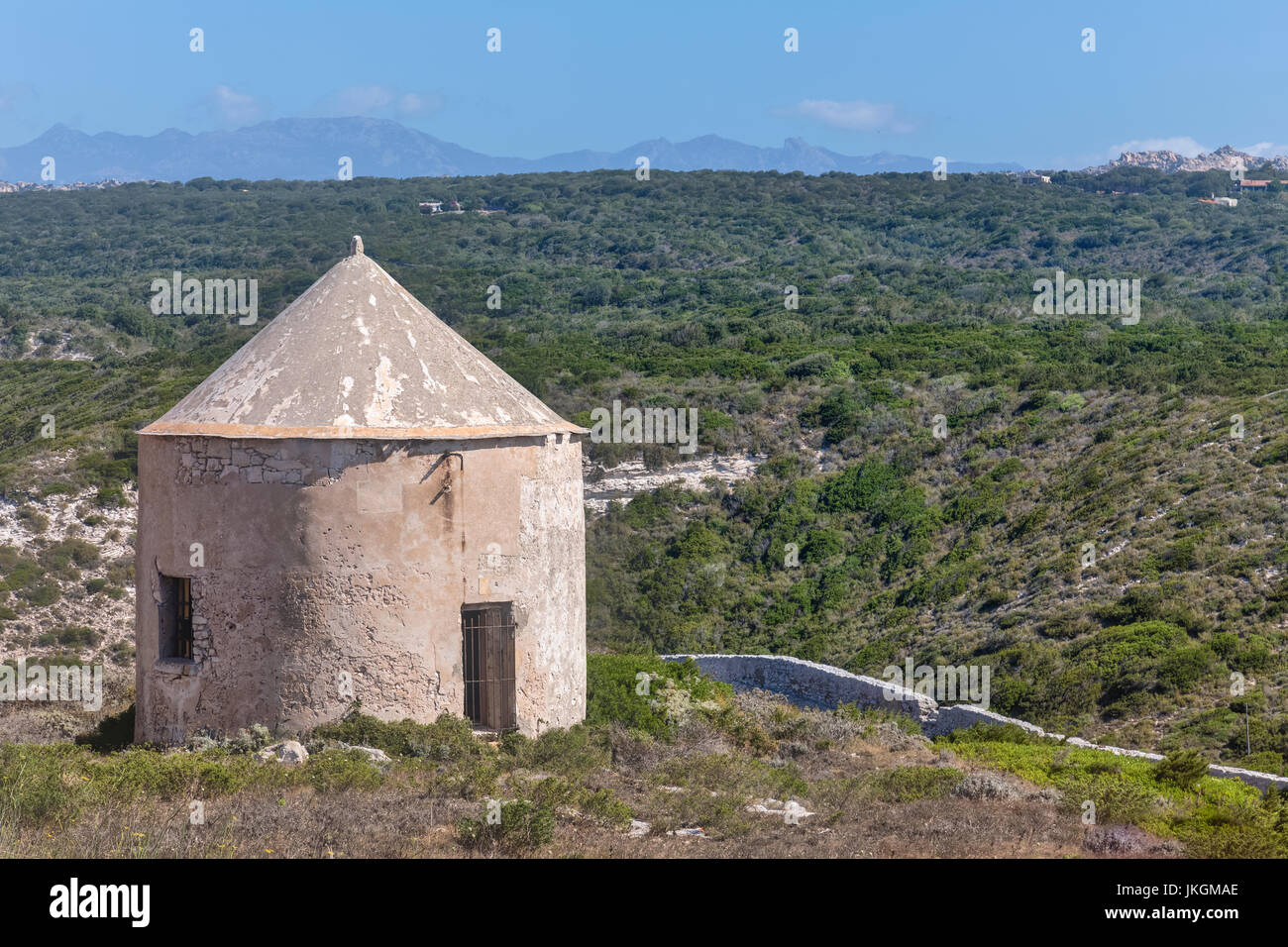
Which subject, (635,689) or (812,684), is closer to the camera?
(635,689)

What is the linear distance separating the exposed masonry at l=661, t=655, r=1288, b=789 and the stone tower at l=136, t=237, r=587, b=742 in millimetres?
6977

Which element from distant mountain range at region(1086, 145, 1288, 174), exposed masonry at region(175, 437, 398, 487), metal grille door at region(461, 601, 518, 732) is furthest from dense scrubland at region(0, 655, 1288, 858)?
distant mountain range at region(1086, 145, 1288, 174)

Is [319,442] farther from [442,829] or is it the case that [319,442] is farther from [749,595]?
[749,595]

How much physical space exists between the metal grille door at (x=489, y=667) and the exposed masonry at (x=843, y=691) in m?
6.76

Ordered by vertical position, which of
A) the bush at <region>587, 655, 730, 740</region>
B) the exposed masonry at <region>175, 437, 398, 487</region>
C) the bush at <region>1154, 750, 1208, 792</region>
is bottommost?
the bush at <region>1154, 750, 1208, 792</region>

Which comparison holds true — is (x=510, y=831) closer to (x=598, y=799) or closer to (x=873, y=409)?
(x=598, y=799)

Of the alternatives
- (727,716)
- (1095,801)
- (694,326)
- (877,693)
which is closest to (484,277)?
(694,326)

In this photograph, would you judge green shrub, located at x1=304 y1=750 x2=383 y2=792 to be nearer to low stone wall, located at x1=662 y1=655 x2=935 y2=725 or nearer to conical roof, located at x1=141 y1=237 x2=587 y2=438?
conical roof, located at x1=141 y1=237 x2=587 y2=438

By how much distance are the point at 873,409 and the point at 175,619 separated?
24.6 metres

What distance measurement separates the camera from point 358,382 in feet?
35.5

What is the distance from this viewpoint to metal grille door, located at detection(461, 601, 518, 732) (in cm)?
1092

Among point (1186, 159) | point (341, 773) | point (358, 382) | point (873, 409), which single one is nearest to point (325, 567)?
point (358, 382)

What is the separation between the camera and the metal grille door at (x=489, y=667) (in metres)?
10.9
